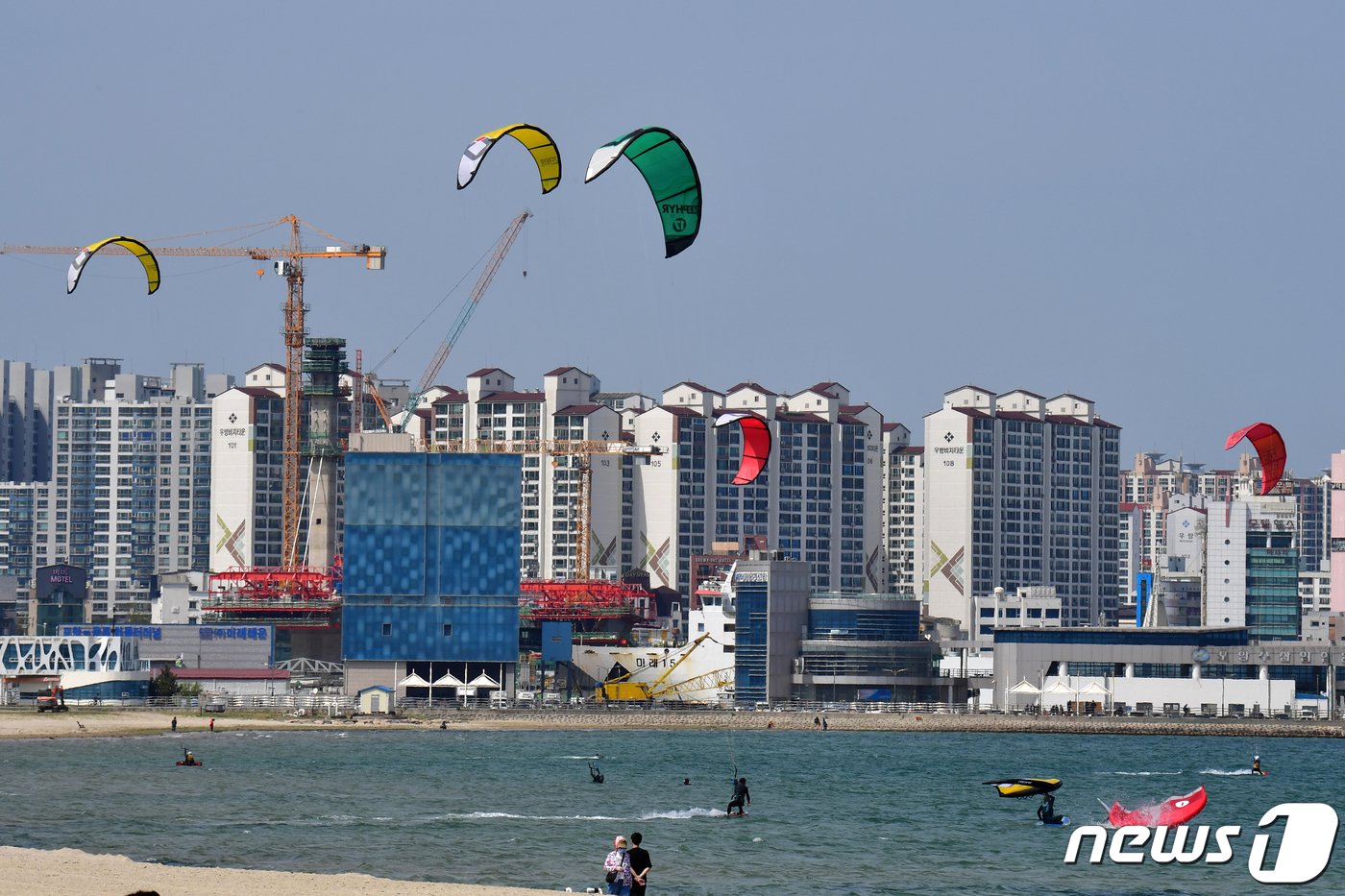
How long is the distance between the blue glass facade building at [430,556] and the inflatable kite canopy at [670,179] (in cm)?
7765

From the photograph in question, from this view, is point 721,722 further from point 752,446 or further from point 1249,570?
point 752,446

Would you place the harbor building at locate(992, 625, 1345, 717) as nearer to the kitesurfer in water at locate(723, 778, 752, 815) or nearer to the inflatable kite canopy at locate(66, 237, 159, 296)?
the kitesurfer in water at locate(723, 778, 752, 815)

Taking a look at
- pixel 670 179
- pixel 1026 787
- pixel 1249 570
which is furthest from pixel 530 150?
pixel 1249 570

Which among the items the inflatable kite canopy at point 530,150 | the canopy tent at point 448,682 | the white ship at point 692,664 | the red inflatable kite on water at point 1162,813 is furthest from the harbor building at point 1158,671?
the inflatable kite canopy at point 530,150

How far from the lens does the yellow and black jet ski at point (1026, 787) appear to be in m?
68.9

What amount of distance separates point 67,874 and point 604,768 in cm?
4694

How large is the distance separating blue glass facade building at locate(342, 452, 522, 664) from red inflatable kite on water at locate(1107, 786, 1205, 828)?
58729 millimetres

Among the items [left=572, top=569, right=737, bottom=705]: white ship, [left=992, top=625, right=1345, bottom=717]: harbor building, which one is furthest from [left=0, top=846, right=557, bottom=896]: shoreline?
[left=572, top=569, right=737, bottom=705]: white ship

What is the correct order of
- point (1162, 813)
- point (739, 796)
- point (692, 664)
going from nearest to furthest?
point (1162, 813), point (739, 796), point (692, 664)

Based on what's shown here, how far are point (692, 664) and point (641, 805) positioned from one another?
212ft

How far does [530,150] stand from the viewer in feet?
166

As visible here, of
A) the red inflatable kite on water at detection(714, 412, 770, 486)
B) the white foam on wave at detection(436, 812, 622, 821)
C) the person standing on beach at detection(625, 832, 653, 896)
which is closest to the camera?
the person standing on beach at detection(625, 832, 653, 896)

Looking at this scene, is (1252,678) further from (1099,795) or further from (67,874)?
(67,874)

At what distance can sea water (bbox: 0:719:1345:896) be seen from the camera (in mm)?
55312
